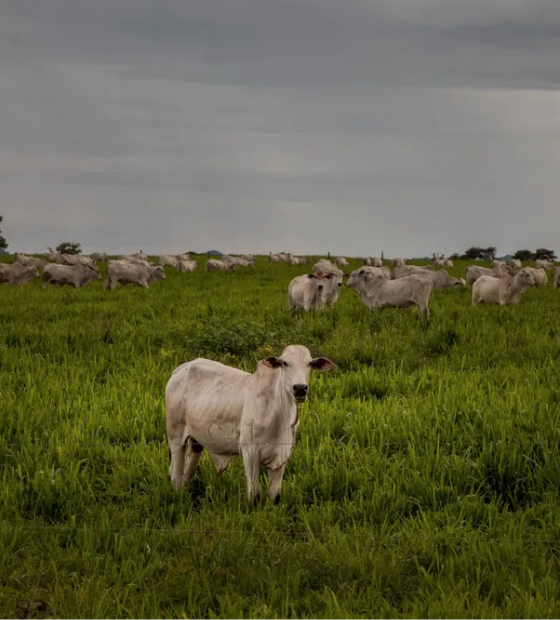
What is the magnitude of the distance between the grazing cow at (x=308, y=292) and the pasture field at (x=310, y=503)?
6648mm

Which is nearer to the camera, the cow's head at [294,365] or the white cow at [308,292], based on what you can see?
the cow's head at [294,365]

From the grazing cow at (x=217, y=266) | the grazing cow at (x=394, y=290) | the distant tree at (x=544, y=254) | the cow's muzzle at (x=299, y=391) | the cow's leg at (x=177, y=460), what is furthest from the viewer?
the distant tree at (x=544, y=254)

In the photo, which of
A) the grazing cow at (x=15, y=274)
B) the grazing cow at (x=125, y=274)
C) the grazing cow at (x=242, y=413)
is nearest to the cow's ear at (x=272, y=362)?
the grazing cow at (x=242, y=413)

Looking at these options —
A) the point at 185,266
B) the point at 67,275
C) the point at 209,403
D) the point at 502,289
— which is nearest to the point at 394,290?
the point at 502,289

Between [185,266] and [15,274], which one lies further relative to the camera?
[185,266]

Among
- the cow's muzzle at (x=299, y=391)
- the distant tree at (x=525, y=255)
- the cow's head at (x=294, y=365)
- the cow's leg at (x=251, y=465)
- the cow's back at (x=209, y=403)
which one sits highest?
the distant tree at (x=525, y=255)

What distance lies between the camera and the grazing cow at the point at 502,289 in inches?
831

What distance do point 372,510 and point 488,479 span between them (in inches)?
53.3

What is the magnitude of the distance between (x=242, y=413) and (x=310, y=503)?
1234mm

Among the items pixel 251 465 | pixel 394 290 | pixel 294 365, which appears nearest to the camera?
pixel 294 365

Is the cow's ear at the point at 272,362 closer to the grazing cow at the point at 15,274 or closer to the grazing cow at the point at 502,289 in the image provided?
the grazing cow at the point at 502,289

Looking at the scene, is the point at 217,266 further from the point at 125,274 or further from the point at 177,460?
the point at 177,460

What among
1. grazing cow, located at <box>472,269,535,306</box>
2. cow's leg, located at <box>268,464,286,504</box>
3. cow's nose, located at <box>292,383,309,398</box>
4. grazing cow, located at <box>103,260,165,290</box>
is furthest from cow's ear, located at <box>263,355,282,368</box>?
grazing cow, located at <box>103,260,165,290</box>

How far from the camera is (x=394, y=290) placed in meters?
18.7
